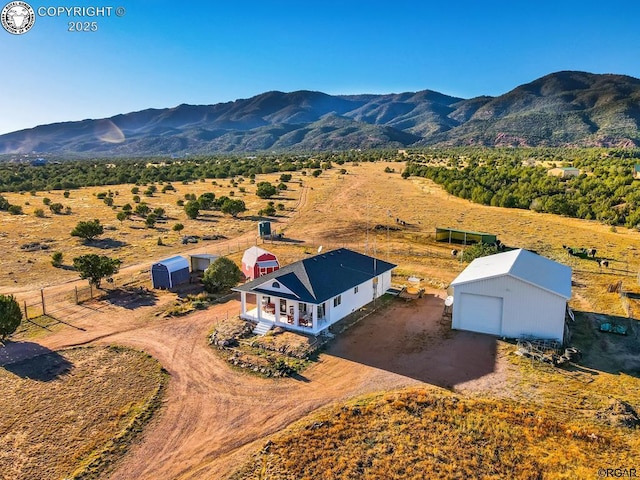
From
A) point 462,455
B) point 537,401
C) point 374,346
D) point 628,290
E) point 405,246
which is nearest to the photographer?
point 462,455

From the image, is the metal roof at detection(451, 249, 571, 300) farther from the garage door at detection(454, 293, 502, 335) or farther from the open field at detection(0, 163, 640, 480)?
the open field at detection(0, 163, 640, 480)

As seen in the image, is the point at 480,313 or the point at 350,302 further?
the point at 350,302

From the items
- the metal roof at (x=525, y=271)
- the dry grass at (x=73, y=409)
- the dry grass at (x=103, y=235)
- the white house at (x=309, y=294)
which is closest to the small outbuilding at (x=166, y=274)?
the white house at (x=309, y=294)

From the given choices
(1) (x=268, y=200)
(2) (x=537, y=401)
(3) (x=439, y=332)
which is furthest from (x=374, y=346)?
(1) (x=268, y=200)

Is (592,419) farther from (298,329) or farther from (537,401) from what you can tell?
(298,329)

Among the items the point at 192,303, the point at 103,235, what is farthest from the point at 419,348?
the point at 103,235

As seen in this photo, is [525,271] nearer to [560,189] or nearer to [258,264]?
[258,264]
